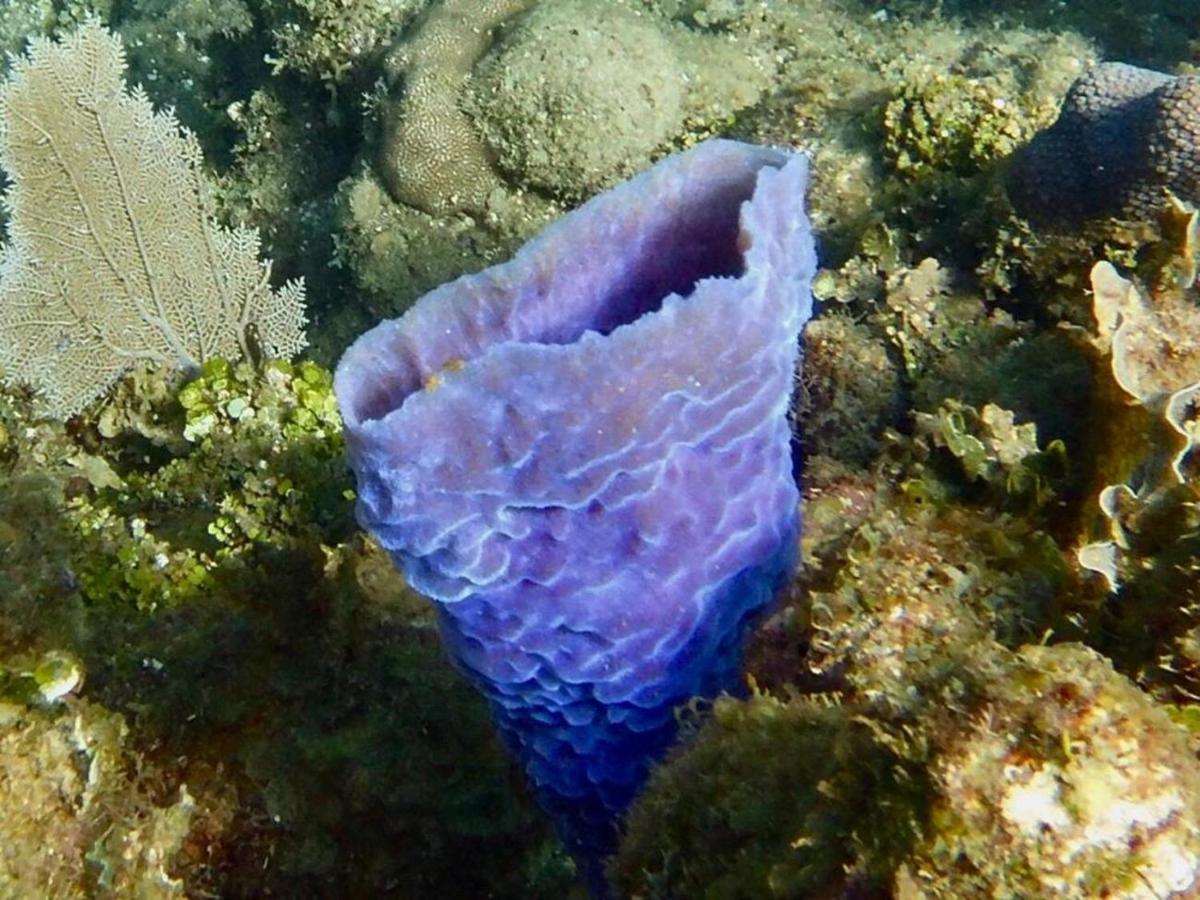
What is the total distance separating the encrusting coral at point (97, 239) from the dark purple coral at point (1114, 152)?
3868mm

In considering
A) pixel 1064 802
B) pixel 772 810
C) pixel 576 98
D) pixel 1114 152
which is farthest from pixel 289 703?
pixel 576 98

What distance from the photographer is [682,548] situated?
201 centimetres

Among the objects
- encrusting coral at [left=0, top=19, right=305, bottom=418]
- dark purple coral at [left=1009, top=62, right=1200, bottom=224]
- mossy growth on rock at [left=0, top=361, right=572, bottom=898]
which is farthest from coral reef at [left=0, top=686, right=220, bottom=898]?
dark purple coral at [left=1009, top=62, right=1200, bottom=224]

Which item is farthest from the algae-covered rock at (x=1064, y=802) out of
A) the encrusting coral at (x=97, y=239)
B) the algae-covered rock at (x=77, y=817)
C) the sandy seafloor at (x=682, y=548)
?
the encrusting coral at (x=97, y=239)

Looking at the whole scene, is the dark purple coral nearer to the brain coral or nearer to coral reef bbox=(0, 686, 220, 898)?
the brain coral

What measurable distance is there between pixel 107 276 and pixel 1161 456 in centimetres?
506

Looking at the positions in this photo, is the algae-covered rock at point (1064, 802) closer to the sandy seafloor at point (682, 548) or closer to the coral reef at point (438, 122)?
the sandy seafloor at point (682, 548)

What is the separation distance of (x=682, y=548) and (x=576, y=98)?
4106mm

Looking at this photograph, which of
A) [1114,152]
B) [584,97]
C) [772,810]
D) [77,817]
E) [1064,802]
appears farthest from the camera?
[584,97]

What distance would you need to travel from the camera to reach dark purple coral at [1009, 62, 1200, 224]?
3092mm

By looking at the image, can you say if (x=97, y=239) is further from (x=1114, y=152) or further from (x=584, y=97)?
(x=1114, y=152)

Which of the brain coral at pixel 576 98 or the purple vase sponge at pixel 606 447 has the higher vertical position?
the purple vase sponge at pixel 606 447

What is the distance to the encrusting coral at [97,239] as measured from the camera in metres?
4.94

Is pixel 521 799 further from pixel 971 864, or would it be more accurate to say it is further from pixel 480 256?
pixel 480 256
